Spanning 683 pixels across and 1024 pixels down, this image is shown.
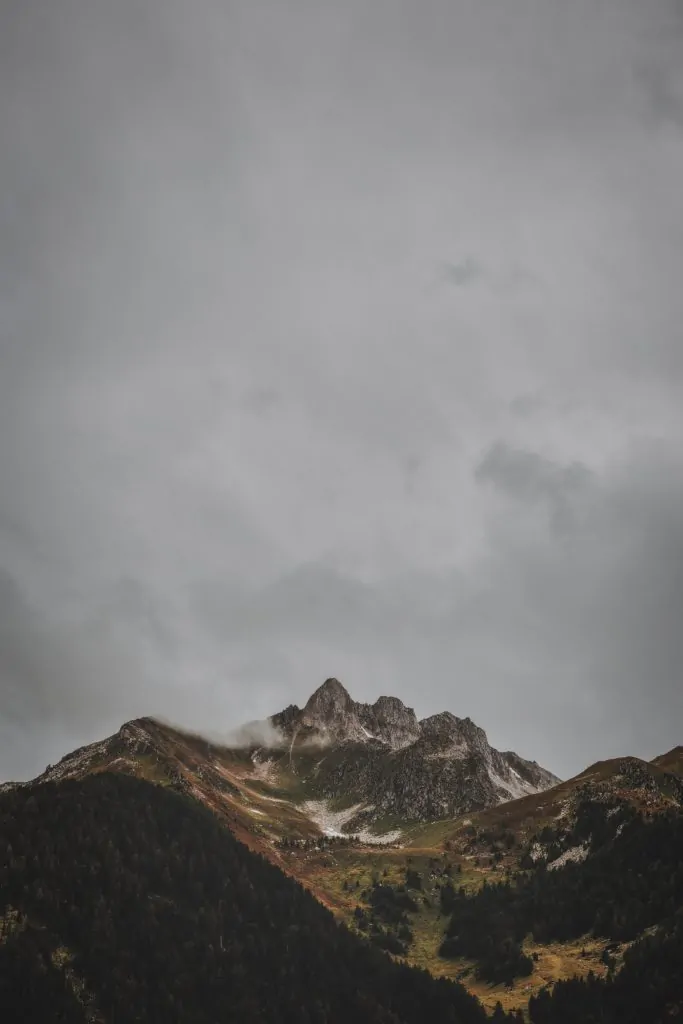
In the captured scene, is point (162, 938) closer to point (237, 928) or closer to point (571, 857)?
point (237, 928)

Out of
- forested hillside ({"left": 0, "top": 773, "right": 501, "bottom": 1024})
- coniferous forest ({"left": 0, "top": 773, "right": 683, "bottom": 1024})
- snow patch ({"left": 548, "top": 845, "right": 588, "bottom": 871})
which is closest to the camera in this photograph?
coniferous forest ({"left": 0, "top": 773, "right": 683, "bottom": 1024})

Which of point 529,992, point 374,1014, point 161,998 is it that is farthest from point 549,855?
point 161,998

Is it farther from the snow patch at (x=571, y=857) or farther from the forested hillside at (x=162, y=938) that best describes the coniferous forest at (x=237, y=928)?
the snow patch at (x=571, y=857)

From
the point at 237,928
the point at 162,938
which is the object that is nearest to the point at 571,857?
the point at 237,928

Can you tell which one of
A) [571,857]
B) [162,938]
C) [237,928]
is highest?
[162,938]

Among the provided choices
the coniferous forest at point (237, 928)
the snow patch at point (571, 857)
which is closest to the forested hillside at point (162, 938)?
the coniferous forest at point (237, 928)

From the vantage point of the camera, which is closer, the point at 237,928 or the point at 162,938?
the point at 162,938

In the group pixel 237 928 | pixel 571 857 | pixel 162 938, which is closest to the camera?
pixel 162 938

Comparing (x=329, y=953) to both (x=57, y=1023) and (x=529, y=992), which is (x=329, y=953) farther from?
(x=57, y=1023)

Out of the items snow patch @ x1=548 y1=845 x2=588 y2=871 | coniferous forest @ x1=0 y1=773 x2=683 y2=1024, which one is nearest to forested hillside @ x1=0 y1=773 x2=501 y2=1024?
coniferous forest @ x1=0 y1=773 x2=683 y2=1024

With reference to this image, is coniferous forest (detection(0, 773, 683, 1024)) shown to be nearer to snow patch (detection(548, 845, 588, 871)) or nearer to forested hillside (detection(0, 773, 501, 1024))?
forested hillside (detection(0, 773, 501, 1024))

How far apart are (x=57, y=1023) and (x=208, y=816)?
85730 mm

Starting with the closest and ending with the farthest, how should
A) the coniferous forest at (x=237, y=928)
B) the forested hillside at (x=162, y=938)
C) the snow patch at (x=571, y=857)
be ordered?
the coniferous forest at (x=237, y=928), the forested hillside at (x=162, y=938), the snow patch at (x=571, y=857)

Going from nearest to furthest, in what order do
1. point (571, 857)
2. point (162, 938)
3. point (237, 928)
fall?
point (162, 938) < point (237, 928) < point (571, 857)
